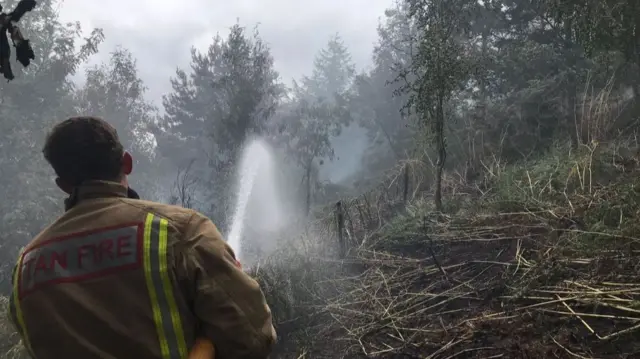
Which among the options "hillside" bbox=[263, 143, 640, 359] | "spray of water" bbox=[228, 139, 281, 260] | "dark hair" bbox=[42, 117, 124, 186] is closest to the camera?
"dark hair" bbox=[42, 117, 124, 186]

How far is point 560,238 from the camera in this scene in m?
4.87

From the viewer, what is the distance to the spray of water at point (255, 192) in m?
19.2

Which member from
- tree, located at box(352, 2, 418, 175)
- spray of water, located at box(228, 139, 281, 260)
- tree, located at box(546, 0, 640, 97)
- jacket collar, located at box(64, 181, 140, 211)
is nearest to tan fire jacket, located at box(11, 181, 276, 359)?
jacket collar, located at box(64, 181, 140, 211)

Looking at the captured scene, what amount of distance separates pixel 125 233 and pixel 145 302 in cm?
20

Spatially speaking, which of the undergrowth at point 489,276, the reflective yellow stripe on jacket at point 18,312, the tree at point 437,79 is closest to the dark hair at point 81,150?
the reflective yellow stripe on jacket at point 18,312

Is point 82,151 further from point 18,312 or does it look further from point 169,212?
point 18,312

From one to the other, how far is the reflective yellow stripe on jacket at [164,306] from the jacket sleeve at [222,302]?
6 centimetres

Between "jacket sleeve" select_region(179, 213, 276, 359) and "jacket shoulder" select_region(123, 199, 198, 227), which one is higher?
"jacket shoulder" select_region(123, 199, 198, 227)

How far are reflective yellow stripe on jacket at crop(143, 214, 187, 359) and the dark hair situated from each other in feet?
1.12

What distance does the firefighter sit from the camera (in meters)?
1.42

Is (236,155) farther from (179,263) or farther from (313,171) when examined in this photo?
(179,263)

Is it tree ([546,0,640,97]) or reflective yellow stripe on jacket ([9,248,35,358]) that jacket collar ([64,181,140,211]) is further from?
tree ([546,0,640,97])

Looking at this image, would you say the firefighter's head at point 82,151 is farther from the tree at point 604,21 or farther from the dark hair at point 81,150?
the tree at point 604,21

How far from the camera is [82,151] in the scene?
1.57m
